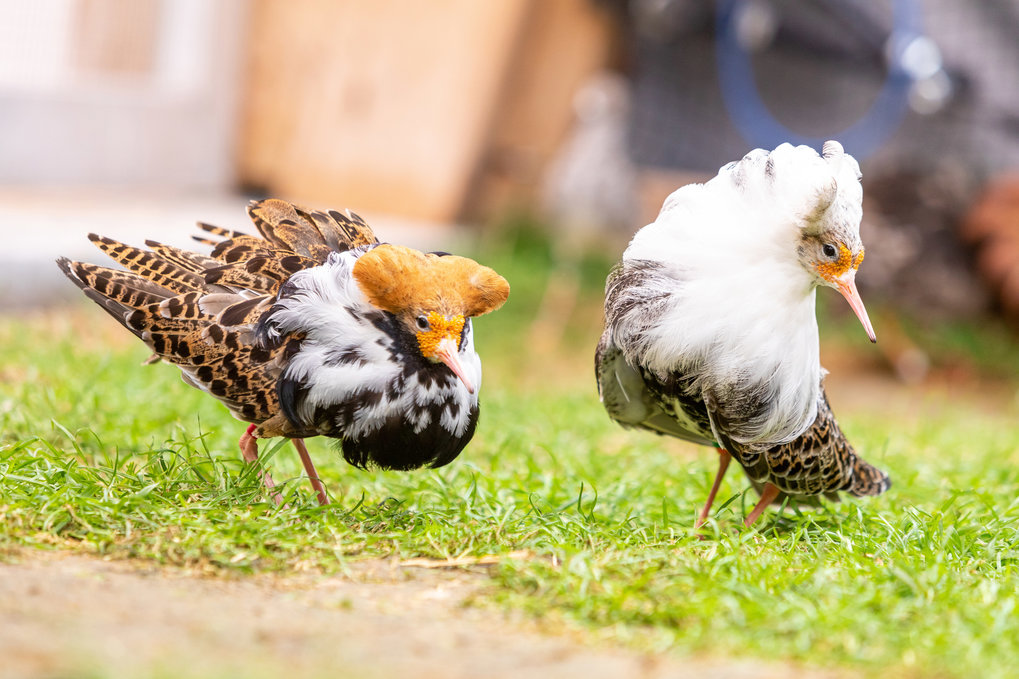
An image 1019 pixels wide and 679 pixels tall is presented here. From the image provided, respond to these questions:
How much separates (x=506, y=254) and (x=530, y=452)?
17.1 feet

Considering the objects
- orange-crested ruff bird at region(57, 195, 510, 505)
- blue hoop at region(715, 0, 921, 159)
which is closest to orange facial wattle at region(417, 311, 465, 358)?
orange-crested ruff bird at region(57, 195, 510, 505)

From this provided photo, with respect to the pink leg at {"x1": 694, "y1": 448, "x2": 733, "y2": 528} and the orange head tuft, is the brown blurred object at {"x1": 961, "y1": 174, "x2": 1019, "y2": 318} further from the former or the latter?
the orange head tuft

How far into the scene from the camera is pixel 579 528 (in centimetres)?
352

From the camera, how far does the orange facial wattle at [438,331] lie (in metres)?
3.34

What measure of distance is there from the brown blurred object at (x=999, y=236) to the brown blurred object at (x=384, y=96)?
3.86 metres

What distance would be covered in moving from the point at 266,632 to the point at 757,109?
7516 millimetres

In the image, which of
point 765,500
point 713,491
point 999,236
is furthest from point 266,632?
point 999,236

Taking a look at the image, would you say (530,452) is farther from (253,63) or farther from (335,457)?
(253,63)

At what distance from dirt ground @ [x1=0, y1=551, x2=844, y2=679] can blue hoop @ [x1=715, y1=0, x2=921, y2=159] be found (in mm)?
6807

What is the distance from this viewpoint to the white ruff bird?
342cm

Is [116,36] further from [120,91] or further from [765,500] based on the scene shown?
[765,500]

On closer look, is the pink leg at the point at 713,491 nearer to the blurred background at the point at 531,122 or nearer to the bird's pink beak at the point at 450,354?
the bird's pink beak at the point at 450,354

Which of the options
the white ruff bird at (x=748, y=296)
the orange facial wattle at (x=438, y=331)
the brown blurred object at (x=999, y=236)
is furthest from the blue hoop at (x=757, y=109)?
the orange facial wattle at (x=438, y=331)

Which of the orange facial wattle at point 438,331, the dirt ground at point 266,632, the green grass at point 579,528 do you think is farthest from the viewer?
the orange facial wattle at point 438,331
